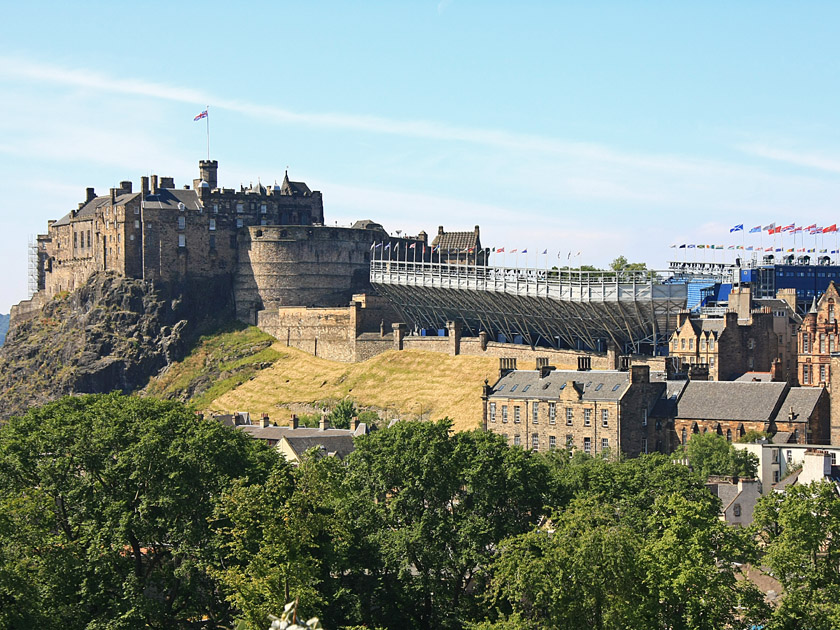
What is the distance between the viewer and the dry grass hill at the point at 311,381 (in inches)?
5384

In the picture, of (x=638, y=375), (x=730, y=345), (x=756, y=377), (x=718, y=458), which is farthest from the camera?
(x=730, y=345)

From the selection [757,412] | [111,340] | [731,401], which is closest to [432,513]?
[757,412]

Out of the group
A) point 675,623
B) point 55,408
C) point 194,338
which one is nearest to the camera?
point 675,623

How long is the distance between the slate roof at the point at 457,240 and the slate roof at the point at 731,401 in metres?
83.4

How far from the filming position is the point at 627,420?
4082 inches

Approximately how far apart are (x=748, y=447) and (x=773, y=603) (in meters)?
36.8

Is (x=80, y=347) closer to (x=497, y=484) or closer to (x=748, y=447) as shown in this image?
(x=748, y=447)

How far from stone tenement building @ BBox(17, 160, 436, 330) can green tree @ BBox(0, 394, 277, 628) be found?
100 m

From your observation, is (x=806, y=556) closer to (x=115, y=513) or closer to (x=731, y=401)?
(x=115, y=513)

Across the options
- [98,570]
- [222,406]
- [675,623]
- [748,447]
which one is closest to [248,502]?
[98,570]

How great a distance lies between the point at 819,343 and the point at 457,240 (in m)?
76.9

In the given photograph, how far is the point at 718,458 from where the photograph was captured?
90.6m

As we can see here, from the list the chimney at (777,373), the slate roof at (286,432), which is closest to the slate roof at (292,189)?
the slate roof at (286,432)

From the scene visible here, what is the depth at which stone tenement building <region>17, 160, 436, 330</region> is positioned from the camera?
17100 cm
